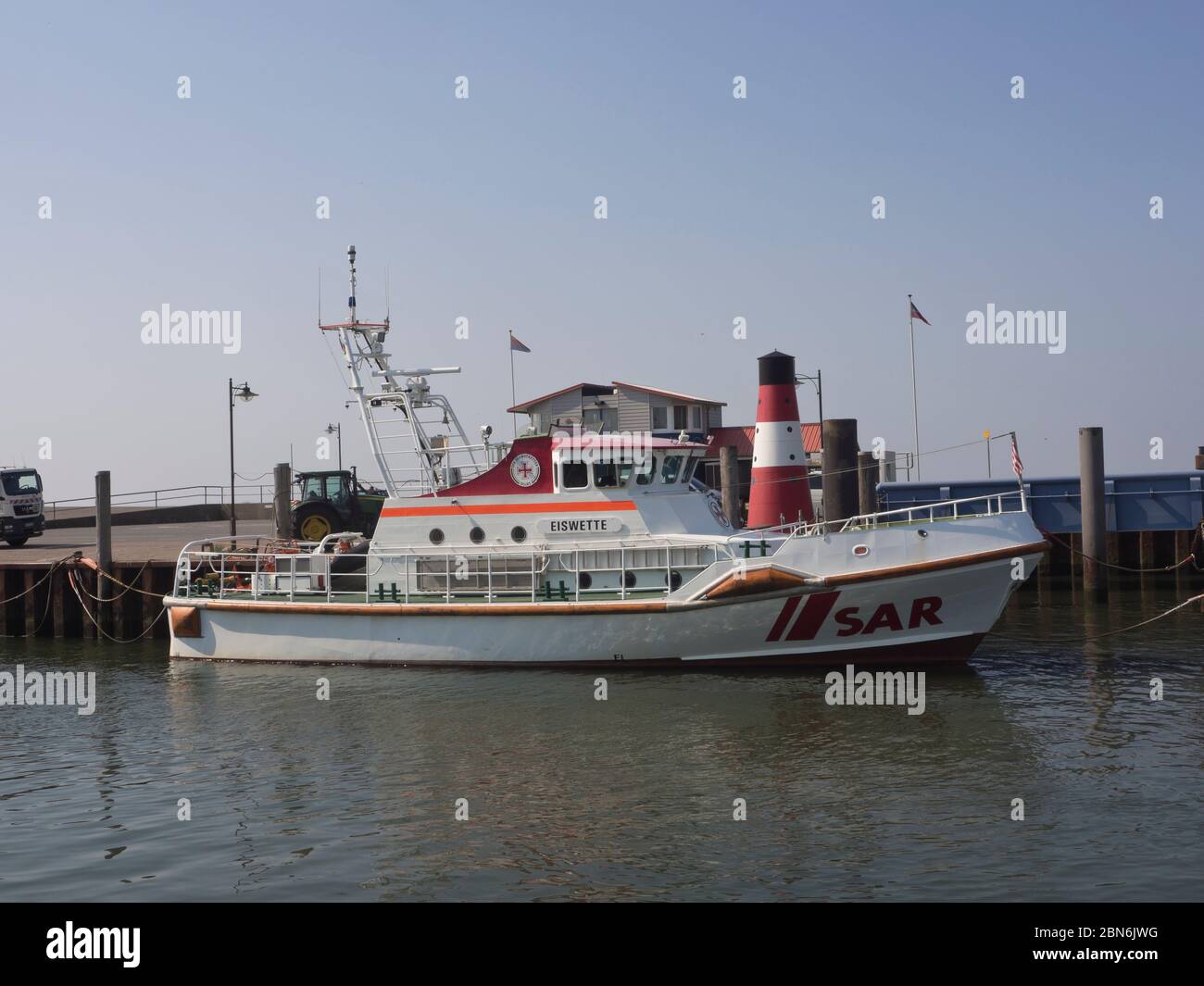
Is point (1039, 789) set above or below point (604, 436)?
below

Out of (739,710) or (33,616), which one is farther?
(33,616)

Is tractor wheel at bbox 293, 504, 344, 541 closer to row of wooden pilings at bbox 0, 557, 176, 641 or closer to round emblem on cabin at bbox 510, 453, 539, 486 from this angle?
row of wooden pilings at bbox 0, 557, 176, 641

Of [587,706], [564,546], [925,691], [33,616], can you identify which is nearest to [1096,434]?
[925,691]

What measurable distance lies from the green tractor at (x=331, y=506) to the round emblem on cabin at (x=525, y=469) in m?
11.4

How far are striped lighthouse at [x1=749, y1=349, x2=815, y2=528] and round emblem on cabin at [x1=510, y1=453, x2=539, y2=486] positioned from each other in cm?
645

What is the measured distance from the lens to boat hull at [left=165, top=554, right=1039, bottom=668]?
58.2 feet

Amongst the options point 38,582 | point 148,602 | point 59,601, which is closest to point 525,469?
point 148,602

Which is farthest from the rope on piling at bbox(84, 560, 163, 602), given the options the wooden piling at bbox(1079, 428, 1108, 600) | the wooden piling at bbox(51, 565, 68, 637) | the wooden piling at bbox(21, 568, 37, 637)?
the wooden piling at bbox(1079, 428, 1108, 600)

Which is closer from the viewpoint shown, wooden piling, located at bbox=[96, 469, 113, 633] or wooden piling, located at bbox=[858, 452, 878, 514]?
wooden piling, located at bbox=[96, 469, 113, 633]

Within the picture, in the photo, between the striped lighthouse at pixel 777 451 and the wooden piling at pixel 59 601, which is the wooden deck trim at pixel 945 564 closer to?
the striped lighthouse at pixel 777 451

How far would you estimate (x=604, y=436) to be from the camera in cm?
1955
